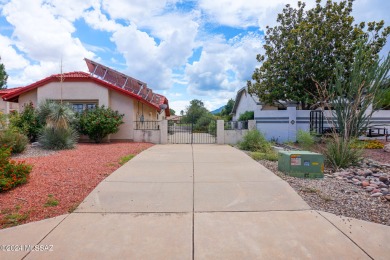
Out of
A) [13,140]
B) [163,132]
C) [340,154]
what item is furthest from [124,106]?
[340,154]

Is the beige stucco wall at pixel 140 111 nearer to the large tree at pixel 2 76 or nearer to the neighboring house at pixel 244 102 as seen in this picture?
the neighboring house at pixel 244 102

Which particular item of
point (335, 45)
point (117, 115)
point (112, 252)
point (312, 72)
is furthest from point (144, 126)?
point (112, 252)

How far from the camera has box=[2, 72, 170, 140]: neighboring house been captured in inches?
622

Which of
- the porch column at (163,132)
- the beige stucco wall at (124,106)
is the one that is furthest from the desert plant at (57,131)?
the porch column at (163,132)

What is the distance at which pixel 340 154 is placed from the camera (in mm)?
8484

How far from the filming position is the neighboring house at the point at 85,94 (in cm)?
1579

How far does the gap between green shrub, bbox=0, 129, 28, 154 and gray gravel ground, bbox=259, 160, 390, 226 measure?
10.0 m

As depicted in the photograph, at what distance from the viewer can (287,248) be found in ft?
11.5

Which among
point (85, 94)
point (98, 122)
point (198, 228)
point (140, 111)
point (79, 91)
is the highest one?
point (79, 91)

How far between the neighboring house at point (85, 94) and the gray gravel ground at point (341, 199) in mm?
11684

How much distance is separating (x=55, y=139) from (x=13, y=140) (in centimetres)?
189

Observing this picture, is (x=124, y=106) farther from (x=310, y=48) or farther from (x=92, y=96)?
(x=310, y=48)

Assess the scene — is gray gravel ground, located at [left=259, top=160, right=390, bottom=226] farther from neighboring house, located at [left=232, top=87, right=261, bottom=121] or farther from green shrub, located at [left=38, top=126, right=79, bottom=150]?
neighboring house, located at [left=232, top=87, right=261, bottom=121]

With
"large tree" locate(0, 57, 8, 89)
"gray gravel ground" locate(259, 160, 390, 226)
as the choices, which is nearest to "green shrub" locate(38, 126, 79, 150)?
"gray gravel ground" locate(259, 160, 390, 226)
